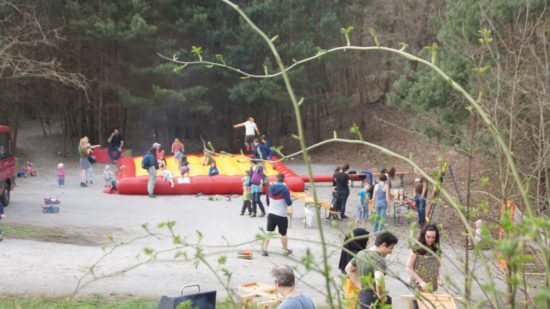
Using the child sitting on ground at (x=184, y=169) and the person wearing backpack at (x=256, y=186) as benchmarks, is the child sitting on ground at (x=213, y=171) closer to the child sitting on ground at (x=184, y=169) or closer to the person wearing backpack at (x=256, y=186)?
the child sitting on ground at (x=184, y=169)

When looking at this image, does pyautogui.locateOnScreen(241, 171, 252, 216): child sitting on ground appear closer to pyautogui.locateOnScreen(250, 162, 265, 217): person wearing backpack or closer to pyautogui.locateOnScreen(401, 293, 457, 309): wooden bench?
pyautogui.locateOnScreen(250, 162, 265, 217): person wearing backpack

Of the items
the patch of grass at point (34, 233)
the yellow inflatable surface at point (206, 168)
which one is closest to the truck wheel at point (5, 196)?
the patch of grass at point (34, 233)

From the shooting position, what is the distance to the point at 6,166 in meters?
19.6

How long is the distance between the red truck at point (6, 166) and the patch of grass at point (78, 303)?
26.2ft

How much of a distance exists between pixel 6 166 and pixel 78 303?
372 inches

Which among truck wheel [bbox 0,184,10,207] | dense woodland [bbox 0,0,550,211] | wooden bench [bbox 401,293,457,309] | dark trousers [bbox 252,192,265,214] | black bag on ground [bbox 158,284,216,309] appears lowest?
black bag on ground [bbox 158,284,216,309]

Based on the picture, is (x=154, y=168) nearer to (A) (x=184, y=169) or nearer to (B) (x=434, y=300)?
(A) (x=184, y=169)

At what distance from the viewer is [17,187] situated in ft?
76.0

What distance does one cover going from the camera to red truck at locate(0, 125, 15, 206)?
1897cm

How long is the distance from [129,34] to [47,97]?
20.2 feet

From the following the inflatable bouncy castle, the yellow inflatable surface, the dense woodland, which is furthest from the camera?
the dense woodland

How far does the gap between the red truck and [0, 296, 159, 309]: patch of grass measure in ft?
26.2

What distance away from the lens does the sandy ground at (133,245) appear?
12.3 m

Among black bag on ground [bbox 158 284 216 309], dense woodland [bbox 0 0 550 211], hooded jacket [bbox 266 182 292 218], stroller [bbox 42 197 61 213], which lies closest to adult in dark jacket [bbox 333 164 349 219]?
hooded jacket [bbox 266 182 292 218]
